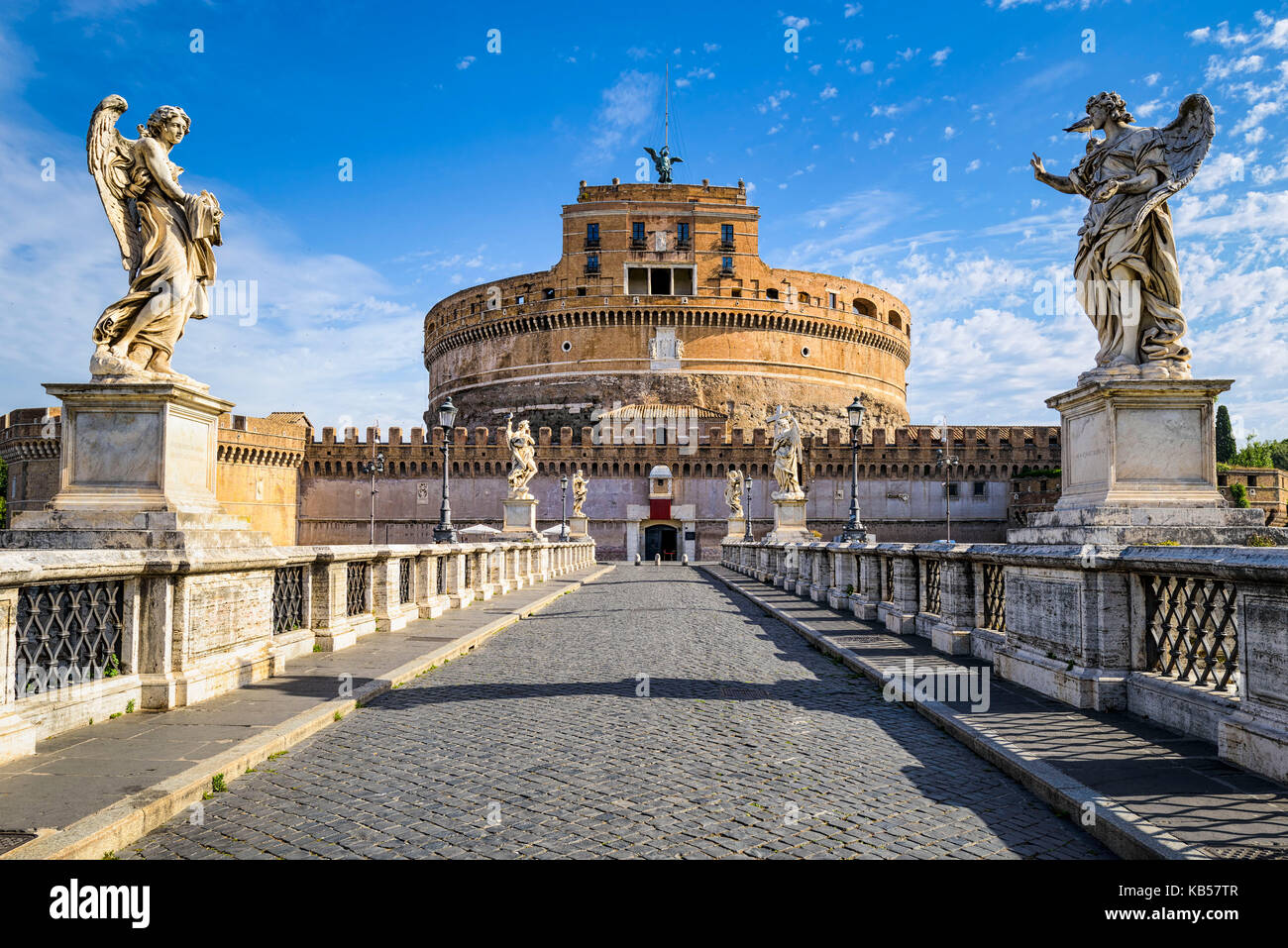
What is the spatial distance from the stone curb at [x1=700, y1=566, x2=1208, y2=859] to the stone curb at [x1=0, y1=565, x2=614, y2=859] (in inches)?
156

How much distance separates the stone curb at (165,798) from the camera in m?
3.38

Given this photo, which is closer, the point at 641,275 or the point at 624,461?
the point at 624,461

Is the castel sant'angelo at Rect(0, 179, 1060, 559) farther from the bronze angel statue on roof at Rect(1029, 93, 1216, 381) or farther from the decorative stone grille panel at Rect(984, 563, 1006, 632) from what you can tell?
the bronze angel statue on roof at Rect(1029, 93, 1216, 381)

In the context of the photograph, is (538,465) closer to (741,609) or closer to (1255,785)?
(741,609)

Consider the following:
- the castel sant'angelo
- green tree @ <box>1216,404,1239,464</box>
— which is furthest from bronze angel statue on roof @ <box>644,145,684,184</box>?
green tree @ <box>1216,404,1239,464</box>

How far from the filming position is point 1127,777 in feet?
14.0

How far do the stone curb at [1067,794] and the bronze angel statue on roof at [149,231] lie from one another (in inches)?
230

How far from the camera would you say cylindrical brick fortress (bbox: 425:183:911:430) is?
67.3 metres

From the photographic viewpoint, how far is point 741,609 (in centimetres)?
1595

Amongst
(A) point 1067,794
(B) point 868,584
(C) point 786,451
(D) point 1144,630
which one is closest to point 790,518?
(C) point 786,451

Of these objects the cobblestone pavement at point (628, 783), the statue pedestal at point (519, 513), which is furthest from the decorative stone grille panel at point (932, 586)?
the statue pedestal at point (519, 513)

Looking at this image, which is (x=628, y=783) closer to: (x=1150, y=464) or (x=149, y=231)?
(x=1150, y=464)
